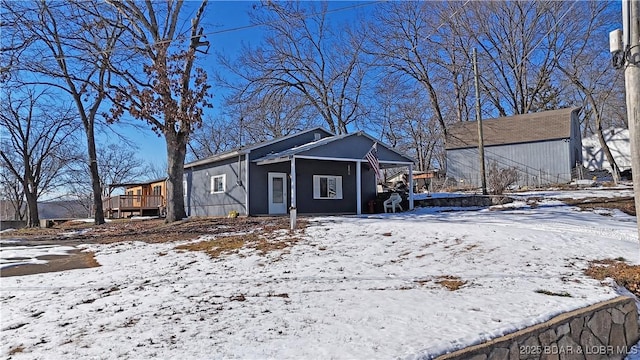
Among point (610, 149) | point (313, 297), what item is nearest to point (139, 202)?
point (313, 297)

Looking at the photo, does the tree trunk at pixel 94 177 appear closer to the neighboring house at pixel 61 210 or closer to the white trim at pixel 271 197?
the white trim at pixel 271 197

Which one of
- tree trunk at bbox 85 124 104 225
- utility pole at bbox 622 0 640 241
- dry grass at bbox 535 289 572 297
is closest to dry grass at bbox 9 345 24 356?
dry grass at bbox 535 289 572 297

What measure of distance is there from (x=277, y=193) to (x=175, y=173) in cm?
393

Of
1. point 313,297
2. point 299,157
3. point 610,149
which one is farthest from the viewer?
point 610,149

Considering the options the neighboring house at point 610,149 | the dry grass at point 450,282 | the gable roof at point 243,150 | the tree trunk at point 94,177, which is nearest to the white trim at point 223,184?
the gable roof at point 243,150

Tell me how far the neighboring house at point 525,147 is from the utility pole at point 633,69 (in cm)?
2006

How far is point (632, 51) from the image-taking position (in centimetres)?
520

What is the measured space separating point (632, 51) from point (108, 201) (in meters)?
29.3

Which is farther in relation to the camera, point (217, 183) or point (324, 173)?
point (217, 183)

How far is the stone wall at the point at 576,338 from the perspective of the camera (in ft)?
10.2

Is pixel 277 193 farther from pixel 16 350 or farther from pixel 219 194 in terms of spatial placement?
pixel 16 350

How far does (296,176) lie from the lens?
16.3m

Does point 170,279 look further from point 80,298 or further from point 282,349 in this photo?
point 282,349

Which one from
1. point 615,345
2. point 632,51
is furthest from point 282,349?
point 632,51
